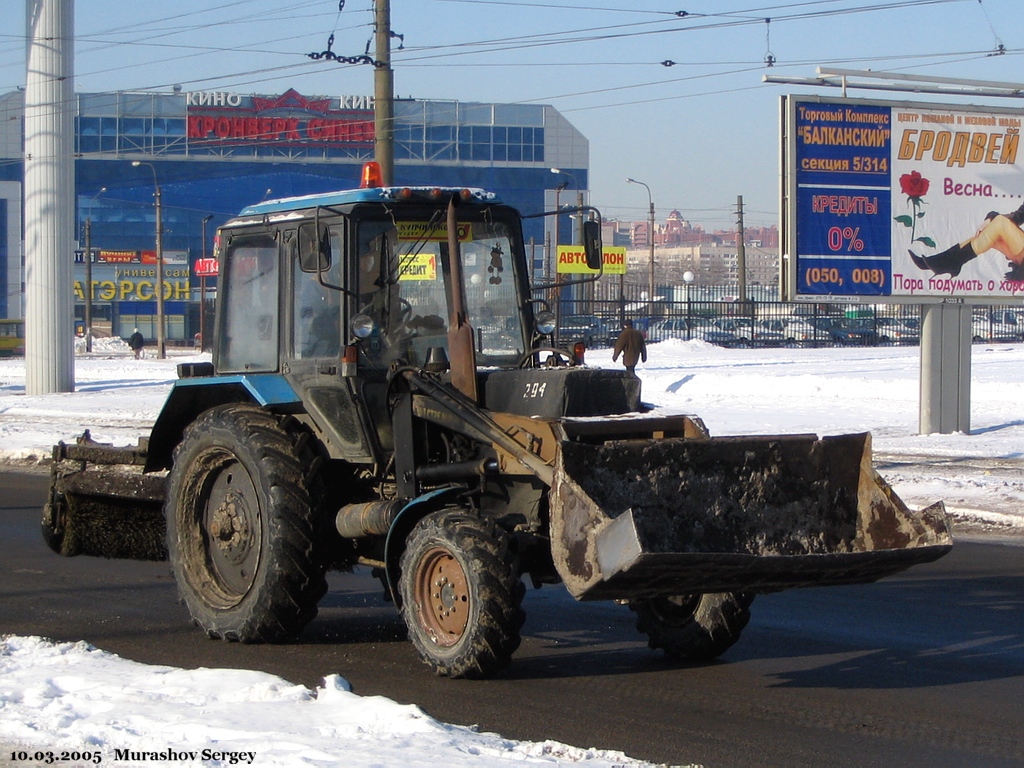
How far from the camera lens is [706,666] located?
701 cm

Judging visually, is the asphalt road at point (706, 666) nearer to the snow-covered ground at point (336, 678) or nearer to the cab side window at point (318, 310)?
the snow-covered ground at point (336, 678)

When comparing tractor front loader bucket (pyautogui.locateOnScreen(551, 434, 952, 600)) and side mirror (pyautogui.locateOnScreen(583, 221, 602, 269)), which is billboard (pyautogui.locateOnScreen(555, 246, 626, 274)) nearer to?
side mirror (pyautogui.locateOnScreen(583, 221, 602, 269))

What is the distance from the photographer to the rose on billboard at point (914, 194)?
20.8 m

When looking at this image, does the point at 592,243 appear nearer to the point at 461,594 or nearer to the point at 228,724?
the point at 461,594

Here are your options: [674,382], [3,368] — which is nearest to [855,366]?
[674,382]

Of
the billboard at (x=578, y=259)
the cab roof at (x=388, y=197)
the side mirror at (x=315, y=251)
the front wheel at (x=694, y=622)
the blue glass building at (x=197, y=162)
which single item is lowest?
the front wheel at (x=694, y=622)

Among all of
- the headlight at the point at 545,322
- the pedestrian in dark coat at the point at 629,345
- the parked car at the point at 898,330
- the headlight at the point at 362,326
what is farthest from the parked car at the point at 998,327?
the headlight at the point at 362,326

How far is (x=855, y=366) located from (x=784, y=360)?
4.18 meters

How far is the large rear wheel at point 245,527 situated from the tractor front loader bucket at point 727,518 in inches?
66.9

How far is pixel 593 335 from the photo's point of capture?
195 ft

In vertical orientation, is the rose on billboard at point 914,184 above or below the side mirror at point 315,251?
above

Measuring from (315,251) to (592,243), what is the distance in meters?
1.67

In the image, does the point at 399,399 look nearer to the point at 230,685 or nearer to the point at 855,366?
the point at 230,685

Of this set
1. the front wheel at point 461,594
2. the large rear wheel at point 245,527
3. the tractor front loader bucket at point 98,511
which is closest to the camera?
the front wheel at point 461,594
